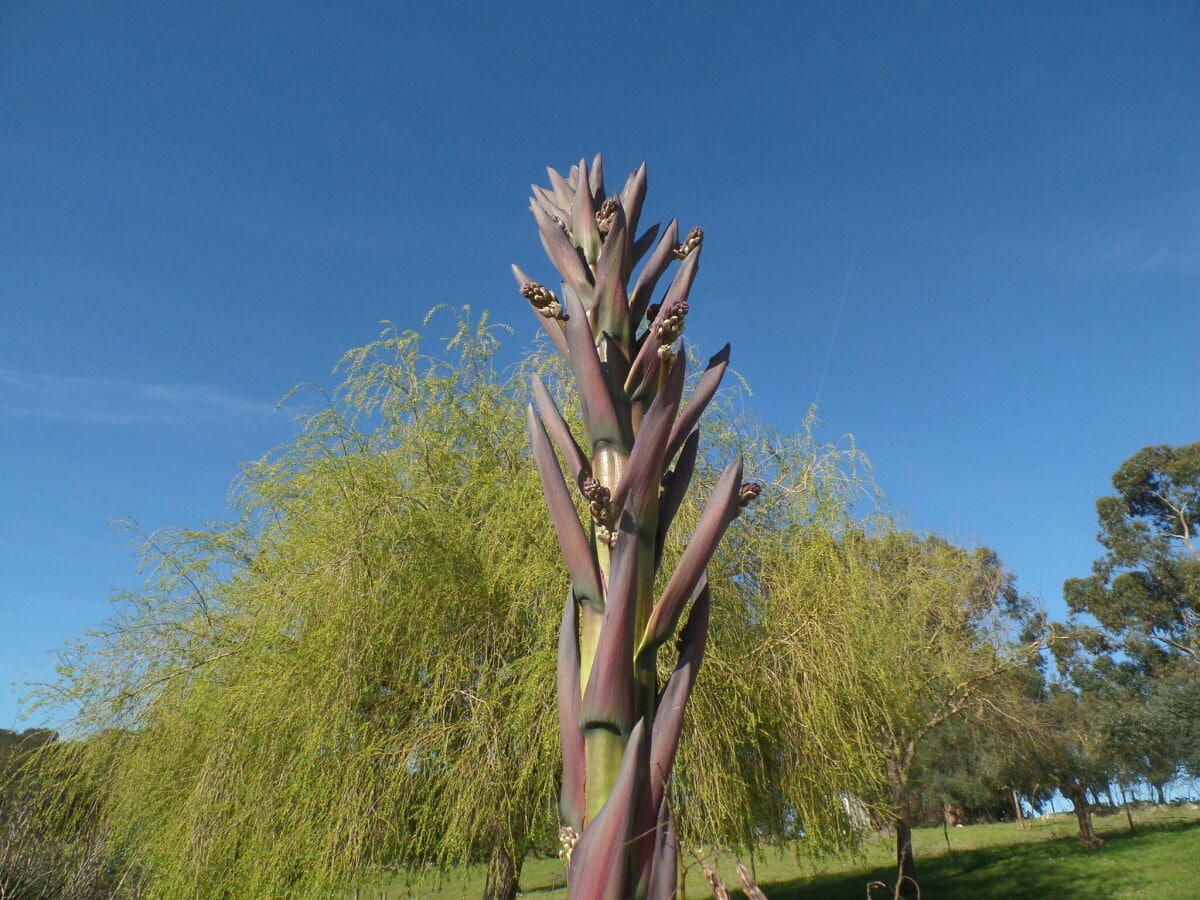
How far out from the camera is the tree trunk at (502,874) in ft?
19.9

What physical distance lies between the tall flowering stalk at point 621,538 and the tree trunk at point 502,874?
547 cm

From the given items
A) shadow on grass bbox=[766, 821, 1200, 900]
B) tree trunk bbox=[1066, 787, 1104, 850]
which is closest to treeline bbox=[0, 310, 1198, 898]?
Answer: shadow on grass bbox=[766, 821, 1200, 900]

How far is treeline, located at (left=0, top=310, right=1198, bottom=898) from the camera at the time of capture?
18.1 feet

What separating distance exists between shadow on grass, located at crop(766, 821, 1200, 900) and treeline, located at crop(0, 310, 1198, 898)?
3679mm

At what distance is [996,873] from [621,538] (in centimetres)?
1480

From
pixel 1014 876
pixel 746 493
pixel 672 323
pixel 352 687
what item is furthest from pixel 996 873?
pixel 672 323

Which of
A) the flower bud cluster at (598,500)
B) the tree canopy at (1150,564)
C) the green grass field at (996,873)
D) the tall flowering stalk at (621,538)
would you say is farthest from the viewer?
the tree canopy at (1150,564)

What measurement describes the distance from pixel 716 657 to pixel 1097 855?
13.7 meters

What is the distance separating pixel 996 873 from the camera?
12.4 metres

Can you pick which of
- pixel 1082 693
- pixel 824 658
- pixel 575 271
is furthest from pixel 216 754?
pixel 1082 693

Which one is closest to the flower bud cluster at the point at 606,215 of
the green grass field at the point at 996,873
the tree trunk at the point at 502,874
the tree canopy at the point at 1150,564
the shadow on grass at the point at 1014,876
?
the tree trunk at the point at 502,874

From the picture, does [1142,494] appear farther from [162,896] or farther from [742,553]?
[162,896]

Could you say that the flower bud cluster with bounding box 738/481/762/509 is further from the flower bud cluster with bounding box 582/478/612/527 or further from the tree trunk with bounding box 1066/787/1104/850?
the tree trunk with bounding box 1066/787/1104/850

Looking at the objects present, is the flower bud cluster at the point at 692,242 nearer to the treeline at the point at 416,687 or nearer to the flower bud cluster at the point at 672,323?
the flower bud cluster at the point at 672,323
